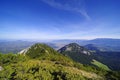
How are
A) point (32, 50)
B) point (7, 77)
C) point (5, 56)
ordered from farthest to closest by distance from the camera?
point (32, 50)
point (5, 56)
point (7, 77)

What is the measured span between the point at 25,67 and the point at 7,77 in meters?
11.4

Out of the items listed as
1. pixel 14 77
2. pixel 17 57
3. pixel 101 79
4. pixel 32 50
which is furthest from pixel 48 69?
pixel 32 50

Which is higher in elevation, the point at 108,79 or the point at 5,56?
the point at 5,56

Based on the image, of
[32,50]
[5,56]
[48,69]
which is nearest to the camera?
[48,69]

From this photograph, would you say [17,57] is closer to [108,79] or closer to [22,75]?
[22,75]

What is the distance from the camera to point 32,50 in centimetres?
19862

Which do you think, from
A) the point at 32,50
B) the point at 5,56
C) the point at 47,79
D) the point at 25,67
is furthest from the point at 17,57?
the point at 32,50

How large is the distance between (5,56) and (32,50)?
278 ft

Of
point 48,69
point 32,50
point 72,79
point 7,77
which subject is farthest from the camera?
point 32,50

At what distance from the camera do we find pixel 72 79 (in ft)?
208

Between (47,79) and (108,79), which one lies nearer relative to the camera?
(47,79)

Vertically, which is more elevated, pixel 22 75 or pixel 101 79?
pixel 22 75

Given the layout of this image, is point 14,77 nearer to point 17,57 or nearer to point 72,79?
point 72,79

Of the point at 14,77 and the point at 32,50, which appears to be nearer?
the point at 14,77
